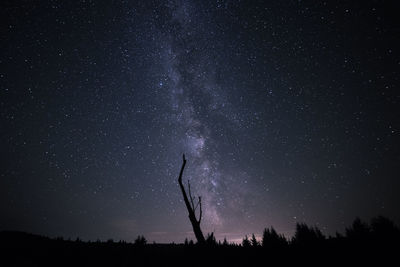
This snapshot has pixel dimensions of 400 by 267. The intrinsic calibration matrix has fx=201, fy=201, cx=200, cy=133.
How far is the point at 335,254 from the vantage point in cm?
1577

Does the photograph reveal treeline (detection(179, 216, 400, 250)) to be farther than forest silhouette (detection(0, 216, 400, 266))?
Yes

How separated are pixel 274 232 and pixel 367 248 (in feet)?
54.9

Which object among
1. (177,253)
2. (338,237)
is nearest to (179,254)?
(177,253)

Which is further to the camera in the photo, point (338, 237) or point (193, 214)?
point (338, 237)

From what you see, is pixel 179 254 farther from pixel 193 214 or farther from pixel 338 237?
pixel 338 237

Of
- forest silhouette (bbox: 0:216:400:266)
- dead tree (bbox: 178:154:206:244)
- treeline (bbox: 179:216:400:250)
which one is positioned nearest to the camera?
dead tree (bbox: 178:154:206:244)

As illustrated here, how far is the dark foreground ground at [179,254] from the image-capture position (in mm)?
11053

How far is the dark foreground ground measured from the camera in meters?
11.1

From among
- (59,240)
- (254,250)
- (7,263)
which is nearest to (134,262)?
(7,263)

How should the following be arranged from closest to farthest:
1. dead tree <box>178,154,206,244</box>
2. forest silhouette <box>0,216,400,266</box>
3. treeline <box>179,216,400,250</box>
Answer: dead tree <box>178,154,206,244</box>
forest silhouette <box>0,216,400,266</box>
treeline <box>179,216,400,250</box>

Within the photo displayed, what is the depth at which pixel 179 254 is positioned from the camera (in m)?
15.1

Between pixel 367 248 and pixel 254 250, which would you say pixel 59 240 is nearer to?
pixel 254 250

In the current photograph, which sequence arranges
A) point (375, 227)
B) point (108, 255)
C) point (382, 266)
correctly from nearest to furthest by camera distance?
point (108, 255), point (382, 266), point (375, 227)

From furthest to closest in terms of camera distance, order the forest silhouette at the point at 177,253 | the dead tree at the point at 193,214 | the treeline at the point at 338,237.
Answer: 1. the treeline at the point at 338,237
2. the forest silhouette at the point at 177,253
3. the dead tree at the point at 193,214
